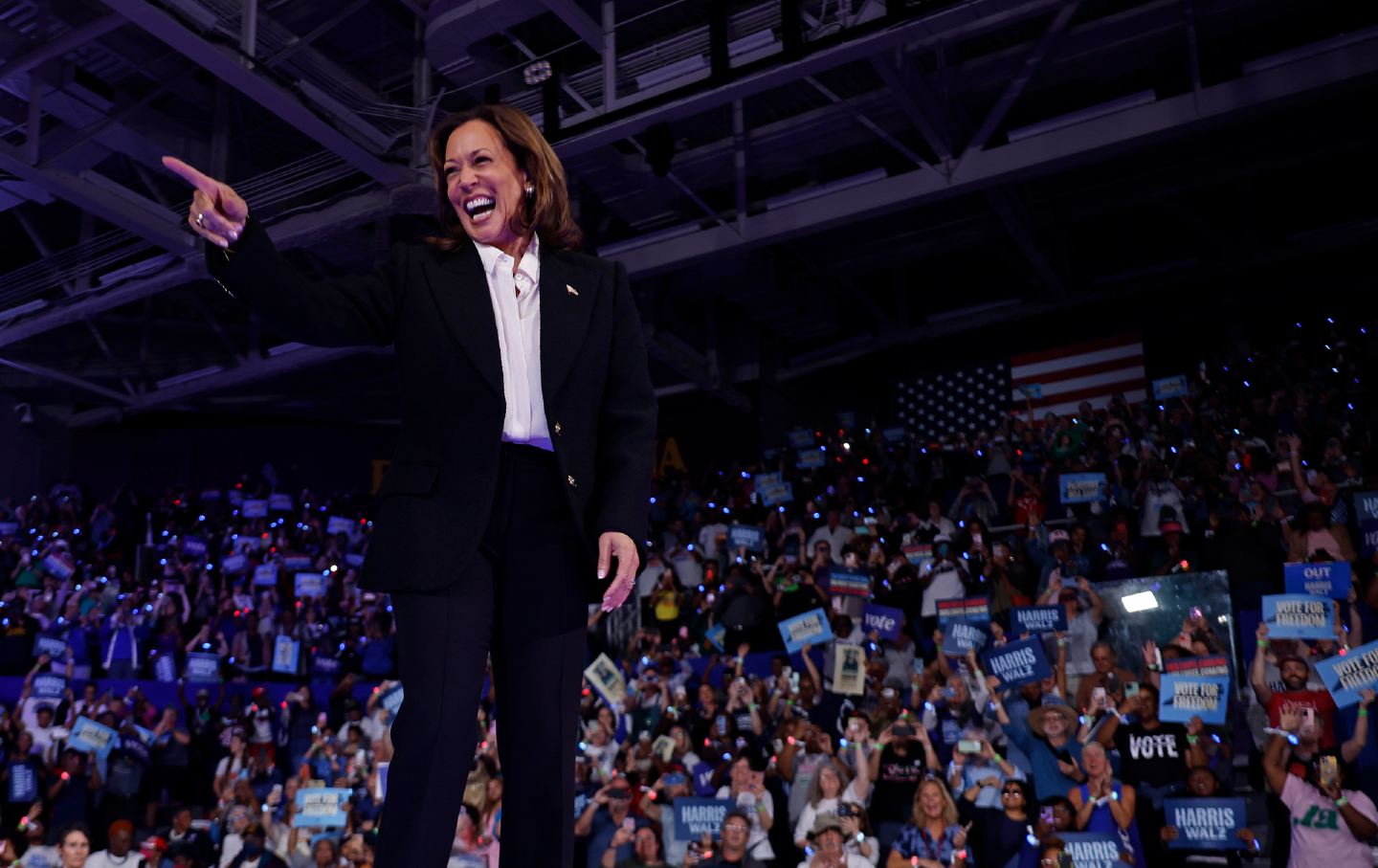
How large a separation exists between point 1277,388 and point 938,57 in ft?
15.2

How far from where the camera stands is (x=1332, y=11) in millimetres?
12086

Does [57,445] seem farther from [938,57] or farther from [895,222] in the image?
[938,57]

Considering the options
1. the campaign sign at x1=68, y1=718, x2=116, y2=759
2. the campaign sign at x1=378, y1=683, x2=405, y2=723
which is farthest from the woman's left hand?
the campaign sign at x1=68, y1=718, x2=116, y2=759

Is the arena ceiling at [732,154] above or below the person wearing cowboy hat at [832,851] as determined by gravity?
above

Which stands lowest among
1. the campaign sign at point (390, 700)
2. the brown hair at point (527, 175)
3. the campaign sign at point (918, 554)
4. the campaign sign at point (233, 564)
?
the campaign sign at point (390, 700)

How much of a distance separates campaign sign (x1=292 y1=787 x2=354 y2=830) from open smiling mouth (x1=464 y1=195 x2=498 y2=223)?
800cm

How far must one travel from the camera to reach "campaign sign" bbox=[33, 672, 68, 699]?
458 inches

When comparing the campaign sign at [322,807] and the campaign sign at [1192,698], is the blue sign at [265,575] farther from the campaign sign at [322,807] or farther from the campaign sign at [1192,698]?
the campaign sign at [1192,698]

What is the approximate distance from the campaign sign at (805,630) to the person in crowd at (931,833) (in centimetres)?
221

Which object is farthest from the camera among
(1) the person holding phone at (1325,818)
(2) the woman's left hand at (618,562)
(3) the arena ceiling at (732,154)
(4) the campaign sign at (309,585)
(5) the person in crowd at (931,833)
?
(4) the campaign sign at (309,585)

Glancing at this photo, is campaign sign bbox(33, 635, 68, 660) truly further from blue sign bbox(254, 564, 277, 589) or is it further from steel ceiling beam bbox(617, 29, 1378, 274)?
steel ceiling beam bbox(617, 29, 1378, 274)

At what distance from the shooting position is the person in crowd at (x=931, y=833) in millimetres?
7395

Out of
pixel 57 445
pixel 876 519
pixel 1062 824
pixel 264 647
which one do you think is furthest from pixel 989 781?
pixel 57 445

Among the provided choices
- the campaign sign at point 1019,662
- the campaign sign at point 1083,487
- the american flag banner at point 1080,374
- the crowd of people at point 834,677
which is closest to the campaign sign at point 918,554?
the crowd of people at point 834,677
